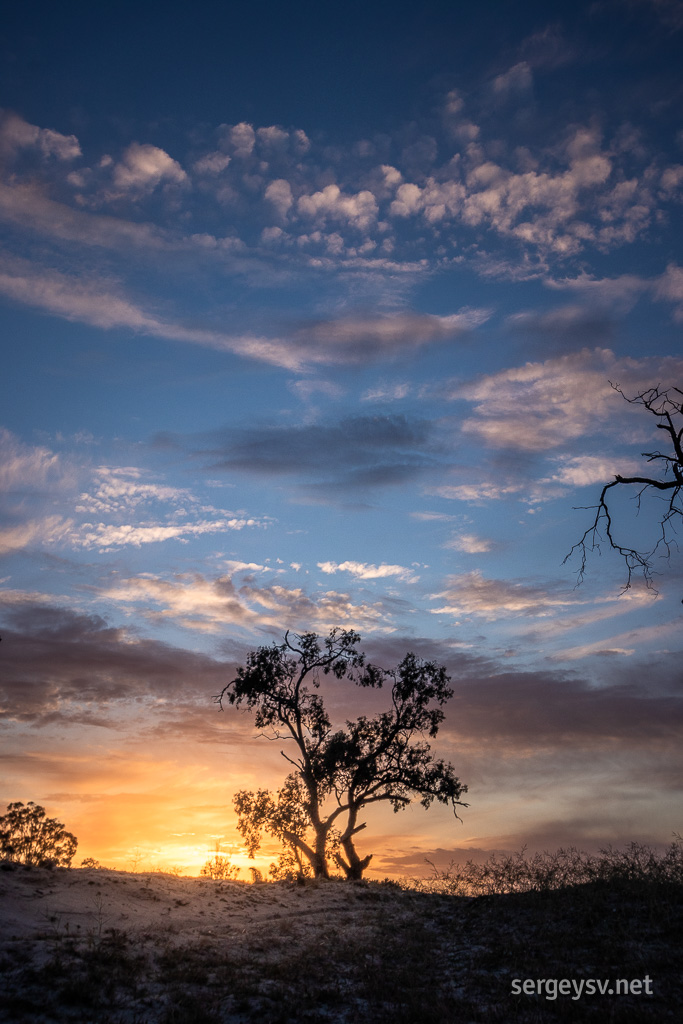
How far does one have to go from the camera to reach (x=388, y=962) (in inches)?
536

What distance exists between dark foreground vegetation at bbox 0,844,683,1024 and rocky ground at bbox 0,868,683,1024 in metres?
0.04

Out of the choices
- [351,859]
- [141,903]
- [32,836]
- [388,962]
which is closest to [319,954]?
[388,962]

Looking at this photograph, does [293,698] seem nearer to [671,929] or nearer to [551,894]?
[551,894]

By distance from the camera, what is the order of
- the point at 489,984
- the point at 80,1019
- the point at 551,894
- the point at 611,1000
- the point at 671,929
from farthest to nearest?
the point at 551,894, the point at 671,929, the point at 489,984, the point at 611,1000, the point at 80,1019

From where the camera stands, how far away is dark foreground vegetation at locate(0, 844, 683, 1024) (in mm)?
10531

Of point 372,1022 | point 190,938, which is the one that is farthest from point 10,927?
point 372,1022

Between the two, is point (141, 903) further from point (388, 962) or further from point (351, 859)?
point (351, 859)

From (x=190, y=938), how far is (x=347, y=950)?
3607 millimetres

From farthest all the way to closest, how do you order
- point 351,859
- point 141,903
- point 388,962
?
point 351,859 < point 141,903 < point 388,962

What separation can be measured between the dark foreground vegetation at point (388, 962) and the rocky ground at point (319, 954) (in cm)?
4

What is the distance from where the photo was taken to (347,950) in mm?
14281

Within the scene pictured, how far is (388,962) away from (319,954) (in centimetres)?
143

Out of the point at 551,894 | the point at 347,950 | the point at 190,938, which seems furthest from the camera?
the point at 551,894

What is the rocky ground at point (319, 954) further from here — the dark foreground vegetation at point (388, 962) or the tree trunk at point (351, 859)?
the tree trunk at point (351, 859)
